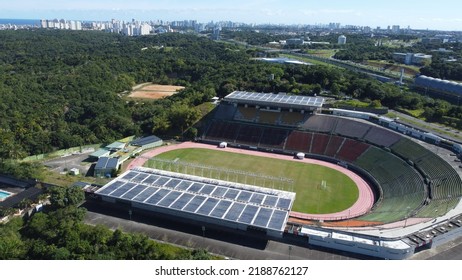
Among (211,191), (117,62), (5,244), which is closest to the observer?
(5,244)

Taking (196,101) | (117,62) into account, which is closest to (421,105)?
(196,101)

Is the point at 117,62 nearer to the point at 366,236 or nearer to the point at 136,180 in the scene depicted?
the point at 136,180

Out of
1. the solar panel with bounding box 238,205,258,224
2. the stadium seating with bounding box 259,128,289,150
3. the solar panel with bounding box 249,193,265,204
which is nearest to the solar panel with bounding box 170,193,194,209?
the solar panel with bounding box 238,205,258,224

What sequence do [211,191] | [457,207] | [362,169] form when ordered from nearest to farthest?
[457,207] → [211,191] → [362,169]

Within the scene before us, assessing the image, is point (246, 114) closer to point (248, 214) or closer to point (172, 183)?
point (172, 183)

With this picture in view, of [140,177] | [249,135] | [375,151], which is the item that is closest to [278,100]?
[249,135]

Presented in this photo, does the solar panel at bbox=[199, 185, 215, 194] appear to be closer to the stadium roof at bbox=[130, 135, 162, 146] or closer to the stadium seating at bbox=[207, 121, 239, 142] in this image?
the stadium roof at bbox=[130, 135, 162, 146]
